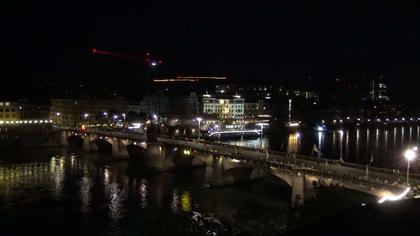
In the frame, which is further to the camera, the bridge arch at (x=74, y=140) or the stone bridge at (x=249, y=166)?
the bridge arch at (x=74, y=140)

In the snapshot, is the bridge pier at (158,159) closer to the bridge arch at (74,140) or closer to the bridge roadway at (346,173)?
the bridge roadway at (346,173)

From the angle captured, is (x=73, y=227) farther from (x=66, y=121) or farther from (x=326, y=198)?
(x=66, y=121)

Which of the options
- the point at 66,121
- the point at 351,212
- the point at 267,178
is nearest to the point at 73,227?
the point at 267,178

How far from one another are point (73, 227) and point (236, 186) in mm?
20722

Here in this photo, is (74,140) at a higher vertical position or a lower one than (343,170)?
lower

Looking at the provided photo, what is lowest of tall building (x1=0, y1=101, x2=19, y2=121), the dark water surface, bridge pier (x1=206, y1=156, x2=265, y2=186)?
the dark water surface

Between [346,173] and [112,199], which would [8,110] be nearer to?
[112,199]

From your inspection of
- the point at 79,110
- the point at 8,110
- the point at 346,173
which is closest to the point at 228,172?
the point at 346,173

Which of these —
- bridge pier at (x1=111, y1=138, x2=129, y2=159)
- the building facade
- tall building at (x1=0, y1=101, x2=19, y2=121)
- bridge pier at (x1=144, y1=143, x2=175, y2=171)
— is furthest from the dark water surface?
the building facade

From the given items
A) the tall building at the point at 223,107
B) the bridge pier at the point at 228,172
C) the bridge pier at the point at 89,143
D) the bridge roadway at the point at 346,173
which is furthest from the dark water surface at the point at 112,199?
the tall building at the point at 223,107

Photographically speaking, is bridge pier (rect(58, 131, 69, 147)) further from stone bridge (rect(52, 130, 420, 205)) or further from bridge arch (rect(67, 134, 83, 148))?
stone bridge (rect(52, 130, 420, 205))

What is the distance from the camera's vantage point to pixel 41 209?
1612 inches

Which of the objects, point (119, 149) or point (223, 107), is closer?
point (119, 149)

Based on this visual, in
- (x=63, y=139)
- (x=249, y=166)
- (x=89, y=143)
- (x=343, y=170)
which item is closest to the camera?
(x=343, y=170)
